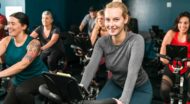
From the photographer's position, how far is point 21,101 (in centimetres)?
299

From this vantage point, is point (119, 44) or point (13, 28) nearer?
point (119, 44)

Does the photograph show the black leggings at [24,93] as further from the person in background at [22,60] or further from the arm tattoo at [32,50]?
the arm tattoo at [32,50]

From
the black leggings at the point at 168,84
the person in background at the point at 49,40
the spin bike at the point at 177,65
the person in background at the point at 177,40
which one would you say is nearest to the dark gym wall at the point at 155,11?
the person in background at the point at 49,40

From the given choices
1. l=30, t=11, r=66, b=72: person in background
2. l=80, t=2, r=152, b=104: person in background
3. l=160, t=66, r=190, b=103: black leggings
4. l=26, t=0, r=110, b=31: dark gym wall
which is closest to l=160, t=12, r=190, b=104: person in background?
l=160, t=66, r=190, b=103: black leggings

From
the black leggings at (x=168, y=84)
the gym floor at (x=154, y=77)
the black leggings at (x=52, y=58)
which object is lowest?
the gym floor at (x=154, y=77)

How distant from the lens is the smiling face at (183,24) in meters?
3.56

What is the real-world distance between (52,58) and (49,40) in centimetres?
31

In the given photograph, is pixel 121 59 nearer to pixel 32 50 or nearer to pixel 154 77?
pixel 32 50

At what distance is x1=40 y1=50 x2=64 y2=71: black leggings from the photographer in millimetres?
5266

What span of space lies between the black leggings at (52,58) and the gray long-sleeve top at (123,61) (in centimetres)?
298

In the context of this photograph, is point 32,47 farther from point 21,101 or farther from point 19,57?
point 21,101

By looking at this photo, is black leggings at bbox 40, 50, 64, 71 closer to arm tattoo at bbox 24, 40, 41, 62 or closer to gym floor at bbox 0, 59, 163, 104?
gym floor at bbox 0, 59, 163, 104

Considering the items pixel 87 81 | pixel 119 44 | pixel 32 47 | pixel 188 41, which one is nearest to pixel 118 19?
pixel 119 44

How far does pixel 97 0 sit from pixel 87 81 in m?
7.33
